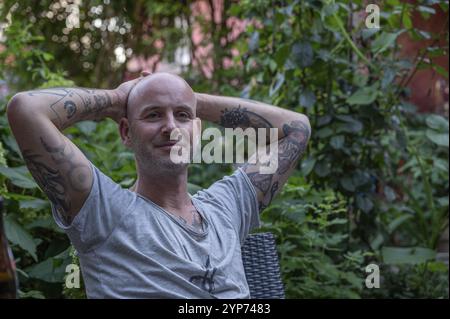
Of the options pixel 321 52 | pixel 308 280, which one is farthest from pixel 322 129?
pixel 308 280

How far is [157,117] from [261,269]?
2.10 ft

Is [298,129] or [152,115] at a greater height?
[152,115]

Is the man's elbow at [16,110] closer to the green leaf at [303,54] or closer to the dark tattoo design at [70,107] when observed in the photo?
the dark tattoo design at [70,107]

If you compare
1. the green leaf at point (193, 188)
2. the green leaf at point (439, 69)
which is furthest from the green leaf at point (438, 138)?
the green leaf at point (193, 188)

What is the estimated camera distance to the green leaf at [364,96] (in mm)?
3533

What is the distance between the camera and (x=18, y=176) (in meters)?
2.59

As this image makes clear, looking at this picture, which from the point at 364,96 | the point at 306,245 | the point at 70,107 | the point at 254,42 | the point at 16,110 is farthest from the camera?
the point at 254,42

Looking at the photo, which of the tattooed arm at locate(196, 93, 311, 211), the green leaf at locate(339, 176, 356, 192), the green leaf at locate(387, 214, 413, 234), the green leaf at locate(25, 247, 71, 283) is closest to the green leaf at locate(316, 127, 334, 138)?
the green leaf at locate(339, 176, 356, 192)

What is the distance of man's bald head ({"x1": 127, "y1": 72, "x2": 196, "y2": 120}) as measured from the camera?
195 centimetres

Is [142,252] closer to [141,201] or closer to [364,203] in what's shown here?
[141,201]

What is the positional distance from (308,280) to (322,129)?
84 cm

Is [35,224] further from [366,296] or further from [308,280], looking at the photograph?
[366,296]

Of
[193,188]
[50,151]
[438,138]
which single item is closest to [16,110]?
[50,151]

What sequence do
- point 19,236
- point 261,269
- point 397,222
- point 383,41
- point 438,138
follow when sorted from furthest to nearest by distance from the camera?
point 397,222 < point 438,138 < point 383,41 < point 19,236 < point 261,269
